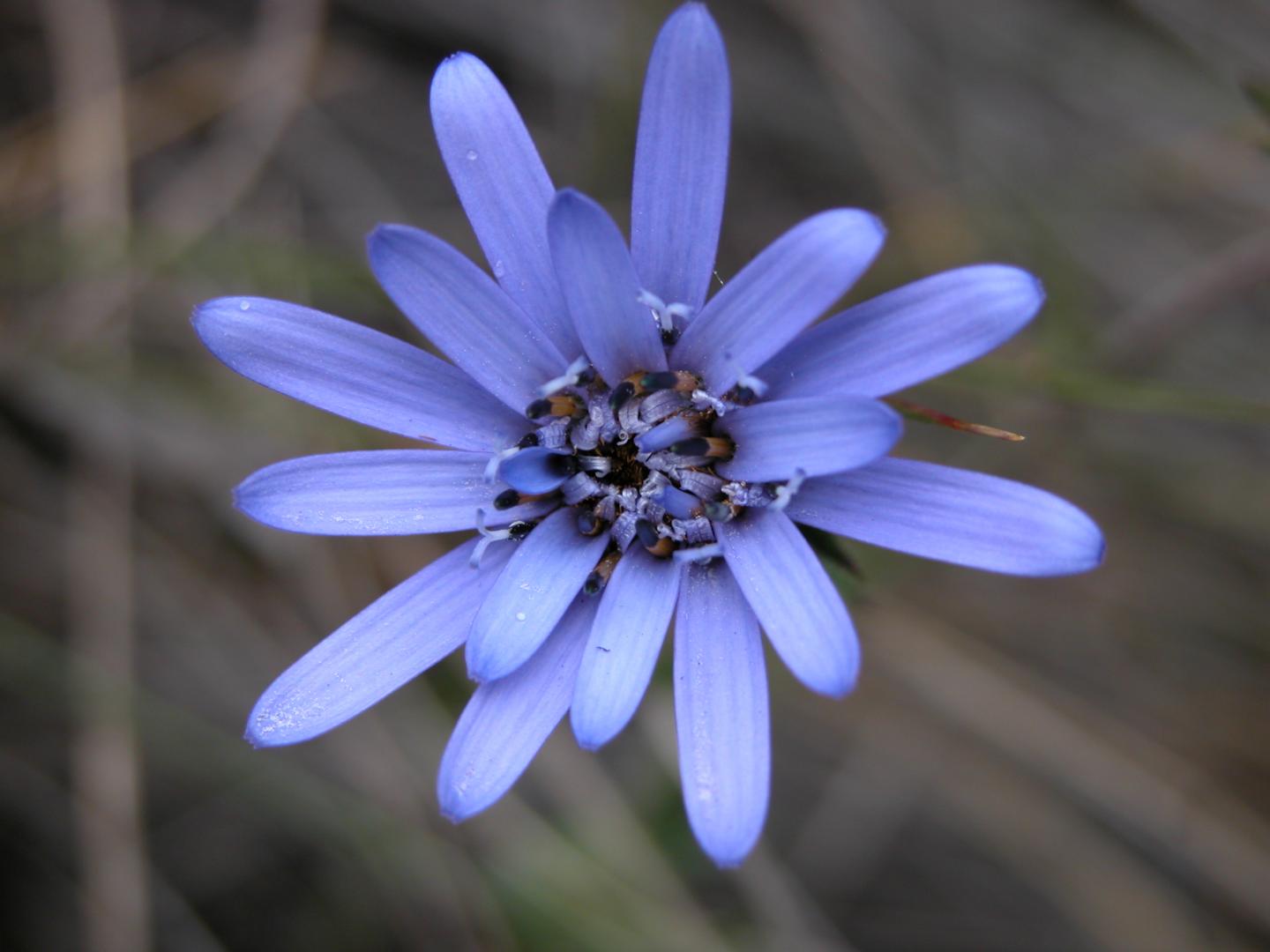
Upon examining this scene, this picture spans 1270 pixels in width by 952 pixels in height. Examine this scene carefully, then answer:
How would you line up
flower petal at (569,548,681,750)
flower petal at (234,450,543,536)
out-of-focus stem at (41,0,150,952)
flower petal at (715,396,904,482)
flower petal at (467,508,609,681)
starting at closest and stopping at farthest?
1. flower petal at (715,396,904,482)
2. flower petal at (569,548,681,750)
3. flower petal at (467,508,609,681)
4. flower petal at (234,450,543,536)
5. out-of-focus stem at (41,0,150,952)

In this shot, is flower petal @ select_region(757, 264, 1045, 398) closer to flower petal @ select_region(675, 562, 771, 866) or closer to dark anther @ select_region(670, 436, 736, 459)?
dark anther @ select_region(670, 436, 736, 459)

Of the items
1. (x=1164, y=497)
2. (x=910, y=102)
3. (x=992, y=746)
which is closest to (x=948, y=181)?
(x=910, y=102)

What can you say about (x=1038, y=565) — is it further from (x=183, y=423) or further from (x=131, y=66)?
(x=131, y=66)

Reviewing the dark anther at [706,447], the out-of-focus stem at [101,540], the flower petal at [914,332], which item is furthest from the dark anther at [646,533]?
the out-of-focus stem at [101,540]

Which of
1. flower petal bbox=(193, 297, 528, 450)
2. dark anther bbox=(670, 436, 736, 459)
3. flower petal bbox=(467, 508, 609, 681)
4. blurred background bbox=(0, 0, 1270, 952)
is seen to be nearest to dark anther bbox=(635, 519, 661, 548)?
flower petal bbox=(467, 508, 609, 681)

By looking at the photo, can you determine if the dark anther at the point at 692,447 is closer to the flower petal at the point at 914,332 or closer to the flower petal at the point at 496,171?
the flower petal at the point at 914,332

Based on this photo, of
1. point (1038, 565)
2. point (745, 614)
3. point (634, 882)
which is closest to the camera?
point (1038, 565)

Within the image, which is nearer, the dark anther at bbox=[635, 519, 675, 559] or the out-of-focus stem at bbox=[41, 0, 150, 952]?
the dark anther at bbox=[635, 519, 675, 559]

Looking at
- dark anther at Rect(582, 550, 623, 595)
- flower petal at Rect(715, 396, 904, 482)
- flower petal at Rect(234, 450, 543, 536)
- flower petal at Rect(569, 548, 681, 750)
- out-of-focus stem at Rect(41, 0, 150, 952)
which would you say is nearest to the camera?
flower petal at Rect(715, 396, 904, 482)
